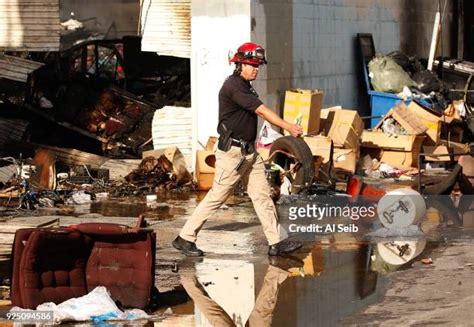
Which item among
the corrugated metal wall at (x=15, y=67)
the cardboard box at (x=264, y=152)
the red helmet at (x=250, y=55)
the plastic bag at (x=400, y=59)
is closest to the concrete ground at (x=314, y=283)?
the red helmet at (x=250, y=55)

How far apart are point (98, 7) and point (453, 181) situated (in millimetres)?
21157

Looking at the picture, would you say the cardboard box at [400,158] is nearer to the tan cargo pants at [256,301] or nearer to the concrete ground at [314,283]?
the concrete ground at [314,283]

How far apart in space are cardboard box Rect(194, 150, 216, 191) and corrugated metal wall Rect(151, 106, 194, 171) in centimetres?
103

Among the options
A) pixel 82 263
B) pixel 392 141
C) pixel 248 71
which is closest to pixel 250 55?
pixel 248 71

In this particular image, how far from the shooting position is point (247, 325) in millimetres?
8242

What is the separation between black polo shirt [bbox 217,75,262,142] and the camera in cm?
1033

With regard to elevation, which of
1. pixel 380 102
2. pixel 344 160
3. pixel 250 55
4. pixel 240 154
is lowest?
pixel 344 160

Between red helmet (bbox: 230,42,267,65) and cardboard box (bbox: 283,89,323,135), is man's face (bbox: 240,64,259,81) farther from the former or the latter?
cardboard box (bbox: 283,89,323,135)

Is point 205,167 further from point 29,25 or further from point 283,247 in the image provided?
point 283,247

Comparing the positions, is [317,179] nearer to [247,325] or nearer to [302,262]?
[302,262]

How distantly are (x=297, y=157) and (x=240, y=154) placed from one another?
3387 millimetres

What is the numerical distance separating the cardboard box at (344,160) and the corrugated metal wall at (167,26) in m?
2.58

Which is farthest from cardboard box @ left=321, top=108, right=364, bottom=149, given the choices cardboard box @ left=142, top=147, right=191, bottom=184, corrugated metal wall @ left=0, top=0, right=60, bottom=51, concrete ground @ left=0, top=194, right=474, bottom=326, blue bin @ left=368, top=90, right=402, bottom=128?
corrugated metal wall @ left=0, top=0, right=60, bottom=51

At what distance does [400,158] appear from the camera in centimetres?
1689
